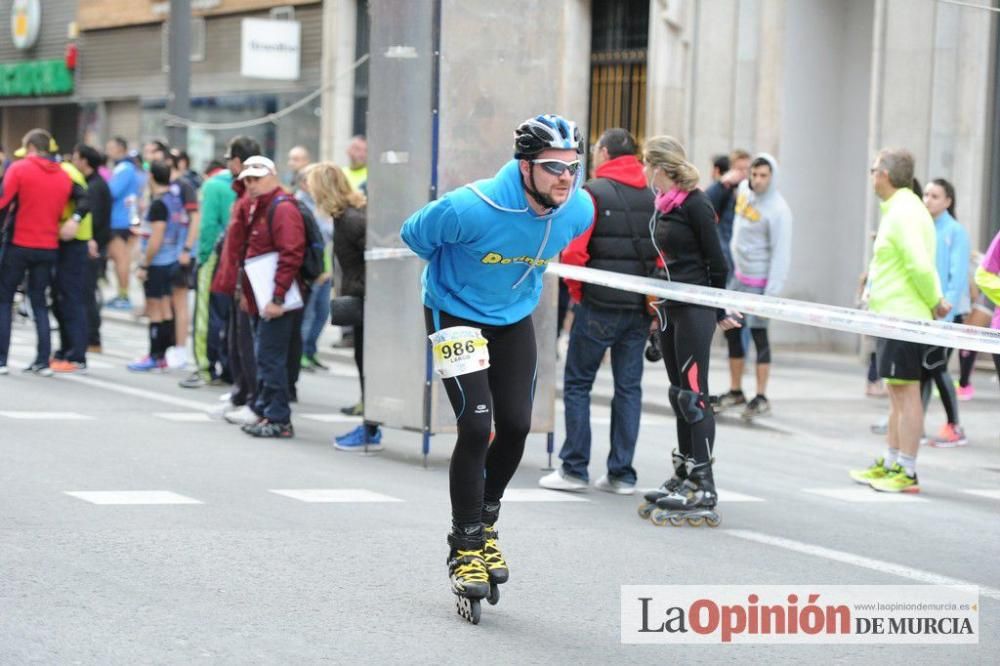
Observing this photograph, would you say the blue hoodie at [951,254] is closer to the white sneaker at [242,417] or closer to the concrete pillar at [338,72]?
the white sneaker at [242,417]

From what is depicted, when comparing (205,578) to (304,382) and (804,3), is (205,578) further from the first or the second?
(804,3)

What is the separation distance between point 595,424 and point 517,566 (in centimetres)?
572

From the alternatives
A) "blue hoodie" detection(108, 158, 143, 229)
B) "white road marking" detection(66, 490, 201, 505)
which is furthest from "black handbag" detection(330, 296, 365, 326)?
"blue hoodie" detection(108, 158, 143, 229)

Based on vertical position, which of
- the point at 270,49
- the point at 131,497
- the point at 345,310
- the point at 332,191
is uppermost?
the point at 270,49

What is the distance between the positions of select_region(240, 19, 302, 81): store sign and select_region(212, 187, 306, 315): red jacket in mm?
15611

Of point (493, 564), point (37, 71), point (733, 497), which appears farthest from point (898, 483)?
point (37, 71)

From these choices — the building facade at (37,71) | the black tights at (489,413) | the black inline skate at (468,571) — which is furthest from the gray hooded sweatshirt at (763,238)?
the building facade at (37,71)

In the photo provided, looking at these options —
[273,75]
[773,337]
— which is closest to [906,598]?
[773,337]

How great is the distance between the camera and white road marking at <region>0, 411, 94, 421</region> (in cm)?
1142

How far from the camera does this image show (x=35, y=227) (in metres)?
14.0

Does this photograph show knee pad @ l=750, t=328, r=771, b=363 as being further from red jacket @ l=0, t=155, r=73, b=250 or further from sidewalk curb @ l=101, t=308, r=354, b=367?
red jacket @ l=0, t=155, r=73, b=250

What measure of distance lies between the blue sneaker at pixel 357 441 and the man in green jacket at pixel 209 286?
308 cm

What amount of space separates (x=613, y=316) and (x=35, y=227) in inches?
255

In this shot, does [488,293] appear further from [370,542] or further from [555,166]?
[370,542]
